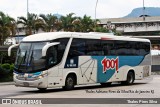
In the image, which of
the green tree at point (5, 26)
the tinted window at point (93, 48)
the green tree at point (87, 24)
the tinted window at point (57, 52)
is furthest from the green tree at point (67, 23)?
the tinted window at point (57, 52)

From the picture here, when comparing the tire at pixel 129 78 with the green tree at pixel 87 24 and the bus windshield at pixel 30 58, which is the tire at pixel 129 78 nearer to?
the bus windshield at pixel 30 58

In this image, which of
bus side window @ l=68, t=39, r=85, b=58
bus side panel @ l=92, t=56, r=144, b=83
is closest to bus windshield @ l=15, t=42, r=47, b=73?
bus side window @ l=68, t=39, r=85, b=58

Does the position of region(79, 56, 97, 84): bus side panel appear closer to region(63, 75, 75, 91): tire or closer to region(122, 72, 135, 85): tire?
region(63, 75, 75, 91): tire

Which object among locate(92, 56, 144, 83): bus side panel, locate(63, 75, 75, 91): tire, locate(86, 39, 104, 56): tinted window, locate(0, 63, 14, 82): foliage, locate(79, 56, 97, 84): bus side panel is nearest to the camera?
locate(63, 75, 75, 91): tire

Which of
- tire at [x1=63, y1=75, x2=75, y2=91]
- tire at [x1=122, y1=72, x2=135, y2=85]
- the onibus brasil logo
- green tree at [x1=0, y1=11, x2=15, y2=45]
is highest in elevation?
green tree at [x1=0, y1=11, x2=15, y2=45]

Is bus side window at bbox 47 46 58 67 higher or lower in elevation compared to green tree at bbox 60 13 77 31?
lower

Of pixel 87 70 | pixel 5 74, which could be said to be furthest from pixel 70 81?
pixel 5 74

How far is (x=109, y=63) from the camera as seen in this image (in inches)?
1004

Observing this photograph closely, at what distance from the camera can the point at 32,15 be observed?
63969 millimetres

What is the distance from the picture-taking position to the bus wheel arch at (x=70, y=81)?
73.2 ft

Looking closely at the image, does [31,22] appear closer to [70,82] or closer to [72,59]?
[72,59]

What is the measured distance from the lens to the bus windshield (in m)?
21.0

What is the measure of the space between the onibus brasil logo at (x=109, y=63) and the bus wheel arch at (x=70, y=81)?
2668 mm

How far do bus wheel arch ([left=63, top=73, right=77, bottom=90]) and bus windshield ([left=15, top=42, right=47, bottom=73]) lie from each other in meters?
1.91
